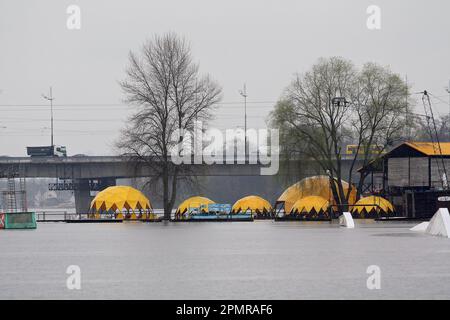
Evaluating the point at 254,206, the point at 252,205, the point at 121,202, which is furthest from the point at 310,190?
the point at 121,202

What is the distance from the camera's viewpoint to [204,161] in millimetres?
99812

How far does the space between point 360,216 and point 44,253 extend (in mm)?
59644

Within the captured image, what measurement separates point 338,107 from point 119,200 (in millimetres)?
25840

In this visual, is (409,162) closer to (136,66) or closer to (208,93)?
(208,93)

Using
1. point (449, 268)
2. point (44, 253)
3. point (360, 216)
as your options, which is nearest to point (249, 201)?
point (360, 216)

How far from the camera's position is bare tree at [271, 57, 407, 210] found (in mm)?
98250

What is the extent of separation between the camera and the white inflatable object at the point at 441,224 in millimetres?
56656

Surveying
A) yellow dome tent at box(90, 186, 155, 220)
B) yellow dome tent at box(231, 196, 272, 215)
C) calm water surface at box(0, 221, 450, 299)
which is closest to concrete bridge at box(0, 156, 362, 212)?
yellow dome tent at box(231, 196, 272, 215)

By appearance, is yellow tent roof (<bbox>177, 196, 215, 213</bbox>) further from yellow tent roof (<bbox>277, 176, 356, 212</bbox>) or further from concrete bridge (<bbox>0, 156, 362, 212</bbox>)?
yellow tent roof (<bbox>277, 176, 356, 212</bbox>)

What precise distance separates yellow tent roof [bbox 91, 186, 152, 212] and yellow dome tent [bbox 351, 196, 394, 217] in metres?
22.2

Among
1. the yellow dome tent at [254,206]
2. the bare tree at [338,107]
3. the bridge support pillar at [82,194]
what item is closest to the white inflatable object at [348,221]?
the bare tree at [338,107]

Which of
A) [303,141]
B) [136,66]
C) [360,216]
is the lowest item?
[360,216]

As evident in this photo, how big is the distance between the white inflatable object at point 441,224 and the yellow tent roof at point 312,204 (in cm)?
4214
